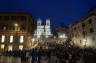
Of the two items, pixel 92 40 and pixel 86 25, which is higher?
pixel 86 25

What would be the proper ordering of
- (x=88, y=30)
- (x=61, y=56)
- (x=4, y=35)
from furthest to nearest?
(x=4, y=35) → (x=88, y=30) → (x=61, y=56)

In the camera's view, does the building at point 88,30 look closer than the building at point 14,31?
Yes

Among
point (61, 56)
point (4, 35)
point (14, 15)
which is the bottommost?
point (61, 56)

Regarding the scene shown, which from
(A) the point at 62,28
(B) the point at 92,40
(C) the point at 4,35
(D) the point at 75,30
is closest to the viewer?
(B) the point at 92,40

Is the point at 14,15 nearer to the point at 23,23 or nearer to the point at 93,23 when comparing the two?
the point at 23,23

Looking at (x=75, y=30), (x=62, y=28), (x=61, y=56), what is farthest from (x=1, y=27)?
(x=62, y=28)

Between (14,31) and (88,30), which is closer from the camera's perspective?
(88,30)

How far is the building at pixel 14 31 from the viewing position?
4881 cm

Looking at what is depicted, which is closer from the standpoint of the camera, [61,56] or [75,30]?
[61,56]

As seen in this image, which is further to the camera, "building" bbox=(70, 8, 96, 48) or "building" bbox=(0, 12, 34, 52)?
"building" bbox=(0, 12, 34, 52)

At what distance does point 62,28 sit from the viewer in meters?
87.9

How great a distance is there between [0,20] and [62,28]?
4595 centimetres

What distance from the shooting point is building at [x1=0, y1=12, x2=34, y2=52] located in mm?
48812

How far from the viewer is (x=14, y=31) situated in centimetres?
5047
